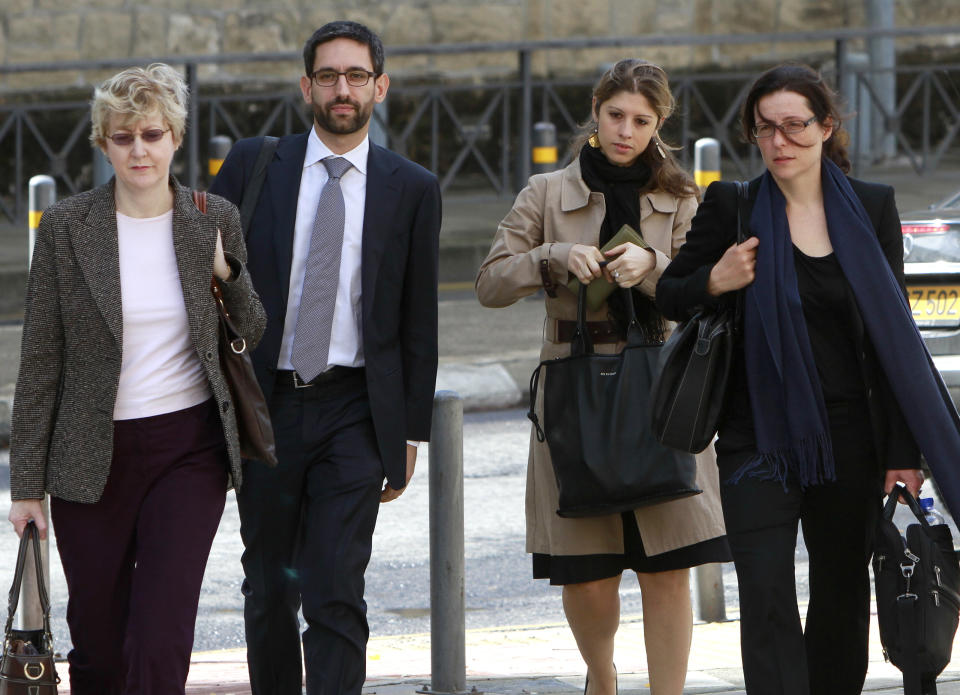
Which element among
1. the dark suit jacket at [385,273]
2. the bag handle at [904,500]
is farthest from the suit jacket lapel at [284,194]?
the bag handle at [904,500]

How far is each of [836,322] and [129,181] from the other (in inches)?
69.6

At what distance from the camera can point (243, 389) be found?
450 cm

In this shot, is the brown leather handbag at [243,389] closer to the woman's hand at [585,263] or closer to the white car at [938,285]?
the woman's hand at [585,263]

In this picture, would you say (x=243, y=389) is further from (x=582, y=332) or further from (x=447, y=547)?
(x=447, y=547)

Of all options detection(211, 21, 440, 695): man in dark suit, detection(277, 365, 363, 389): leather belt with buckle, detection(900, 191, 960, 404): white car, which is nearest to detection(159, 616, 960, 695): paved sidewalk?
detection(211, 21, 440, 695): man in dark suit

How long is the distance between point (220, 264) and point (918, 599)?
6.14ft

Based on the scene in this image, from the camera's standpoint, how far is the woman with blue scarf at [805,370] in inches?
178

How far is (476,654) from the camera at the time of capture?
20.8 feet

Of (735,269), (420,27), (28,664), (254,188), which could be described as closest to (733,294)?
(735,269)

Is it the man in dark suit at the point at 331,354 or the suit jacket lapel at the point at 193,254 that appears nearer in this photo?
the suit jacket lapel at the point at 193,254

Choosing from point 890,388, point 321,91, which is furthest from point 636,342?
point 321,91

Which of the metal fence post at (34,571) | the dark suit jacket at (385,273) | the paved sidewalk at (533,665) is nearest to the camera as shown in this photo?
the dark suit jacket at (385,273)

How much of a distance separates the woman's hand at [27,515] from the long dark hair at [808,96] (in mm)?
2001

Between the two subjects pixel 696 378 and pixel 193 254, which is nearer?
pixel 193 254
